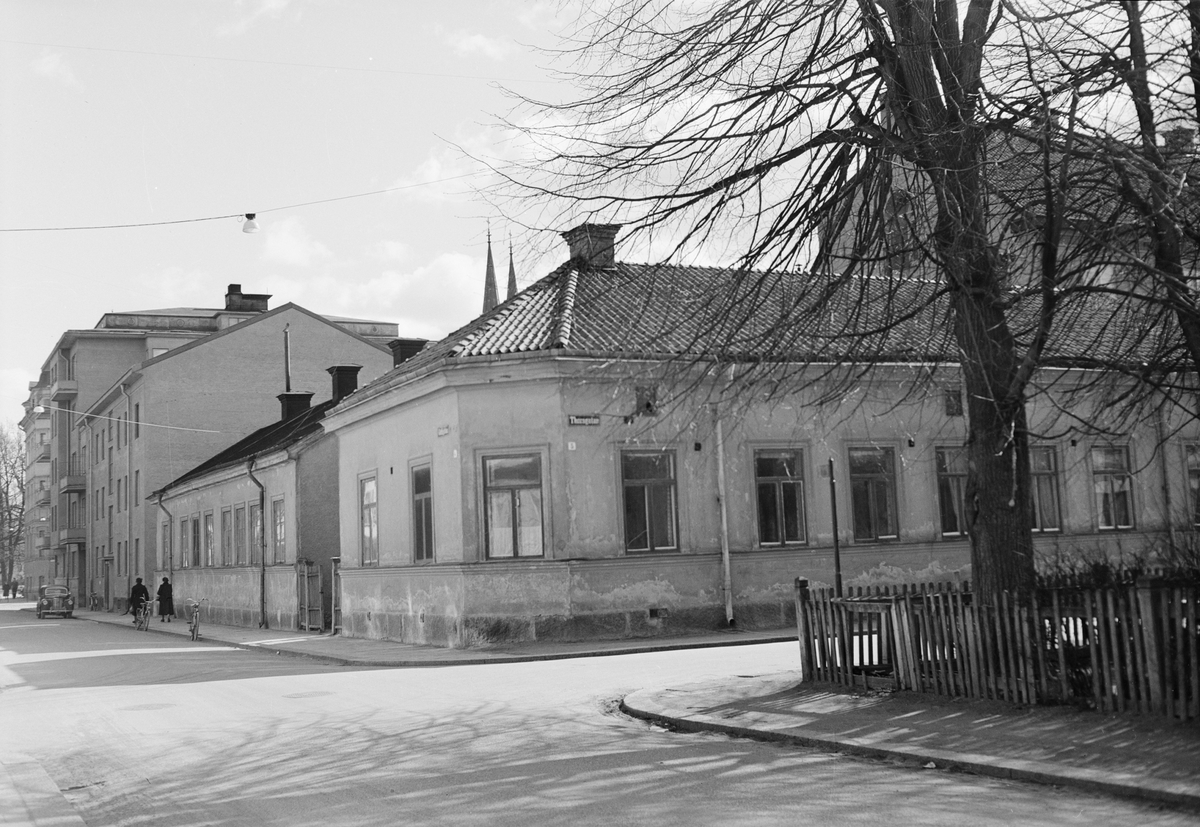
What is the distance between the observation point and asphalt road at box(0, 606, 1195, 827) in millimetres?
7578

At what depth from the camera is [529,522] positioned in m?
23.1

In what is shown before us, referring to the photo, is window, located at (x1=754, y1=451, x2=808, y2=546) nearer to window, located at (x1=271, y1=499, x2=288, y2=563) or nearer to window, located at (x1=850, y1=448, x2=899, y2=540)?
window, located at (x1=850, y1=448, x2=899, y2=540)

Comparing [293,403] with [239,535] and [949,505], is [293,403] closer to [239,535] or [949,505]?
[239,535]

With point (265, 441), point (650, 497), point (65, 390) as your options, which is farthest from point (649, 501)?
point (65, 390)

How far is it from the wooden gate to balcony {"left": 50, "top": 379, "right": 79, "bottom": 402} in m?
41.2

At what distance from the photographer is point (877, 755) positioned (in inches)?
373

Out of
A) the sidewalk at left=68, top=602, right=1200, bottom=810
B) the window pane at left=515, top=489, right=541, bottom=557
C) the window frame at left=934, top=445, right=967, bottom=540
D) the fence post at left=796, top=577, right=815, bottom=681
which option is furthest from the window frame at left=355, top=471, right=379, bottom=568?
the fence post at left=796, top=577, right=815, bottom=681

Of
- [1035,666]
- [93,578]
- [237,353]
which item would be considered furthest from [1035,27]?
[93,578]

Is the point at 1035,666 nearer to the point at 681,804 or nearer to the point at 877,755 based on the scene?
the point at 877,755

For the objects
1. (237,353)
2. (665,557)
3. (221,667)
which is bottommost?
(221,667)

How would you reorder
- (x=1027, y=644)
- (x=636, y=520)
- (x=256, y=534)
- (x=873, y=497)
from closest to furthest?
(x=1027, y=644) → (x=636, y=520) → (x=873, y=497) → (x=256, y=534)

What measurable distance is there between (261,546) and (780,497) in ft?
58.5

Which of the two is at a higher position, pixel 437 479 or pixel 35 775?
pixel 437 479

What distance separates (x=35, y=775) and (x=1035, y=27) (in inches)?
385
